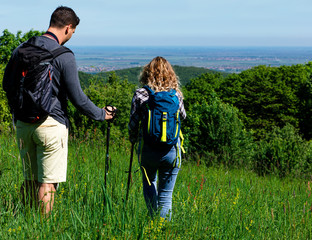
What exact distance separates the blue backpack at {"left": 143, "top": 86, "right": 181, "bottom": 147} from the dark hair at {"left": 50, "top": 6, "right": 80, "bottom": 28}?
0.87m

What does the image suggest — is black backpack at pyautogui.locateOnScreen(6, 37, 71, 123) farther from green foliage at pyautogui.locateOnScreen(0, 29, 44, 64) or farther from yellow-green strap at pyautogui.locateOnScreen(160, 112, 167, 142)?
green foliage at pyautogui.locateOnScreen(0, 29, 44, 64)

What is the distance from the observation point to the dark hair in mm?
2469

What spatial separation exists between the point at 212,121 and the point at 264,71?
88.6 ft

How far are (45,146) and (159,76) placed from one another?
1110mm

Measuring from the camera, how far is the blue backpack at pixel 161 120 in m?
2.81

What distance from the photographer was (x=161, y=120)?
9.23 feet

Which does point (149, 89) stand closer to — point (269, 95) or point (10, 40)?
point (10, 40)

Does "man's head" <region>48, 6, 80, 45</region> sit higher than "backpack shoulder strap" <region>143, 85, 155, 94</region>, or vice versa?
"man's head" <region>48, 6, 80, 45</region>

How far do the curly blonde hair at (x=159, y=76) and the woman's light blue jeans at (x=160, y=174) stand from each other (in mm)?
521

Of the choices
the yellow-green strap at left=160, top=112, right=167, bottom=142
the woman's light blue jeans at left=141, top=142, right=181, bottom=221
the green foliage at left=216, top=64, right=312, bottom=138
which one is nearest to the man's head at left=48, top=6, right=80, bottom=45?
the yellow-green strap at left=160, top=112, right=167, bottom=142

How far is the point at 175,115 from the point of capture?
2.88 meters

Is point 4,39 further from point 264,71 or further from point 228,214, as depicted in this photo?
point 228,214

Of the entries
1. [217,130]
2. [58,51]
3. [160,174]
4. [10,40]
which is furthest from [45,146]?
[10,40]


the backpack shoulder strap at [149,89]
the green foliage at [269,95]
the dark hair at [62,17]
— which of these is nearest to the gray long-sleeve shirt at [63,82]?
the dark hair at [62,17]
